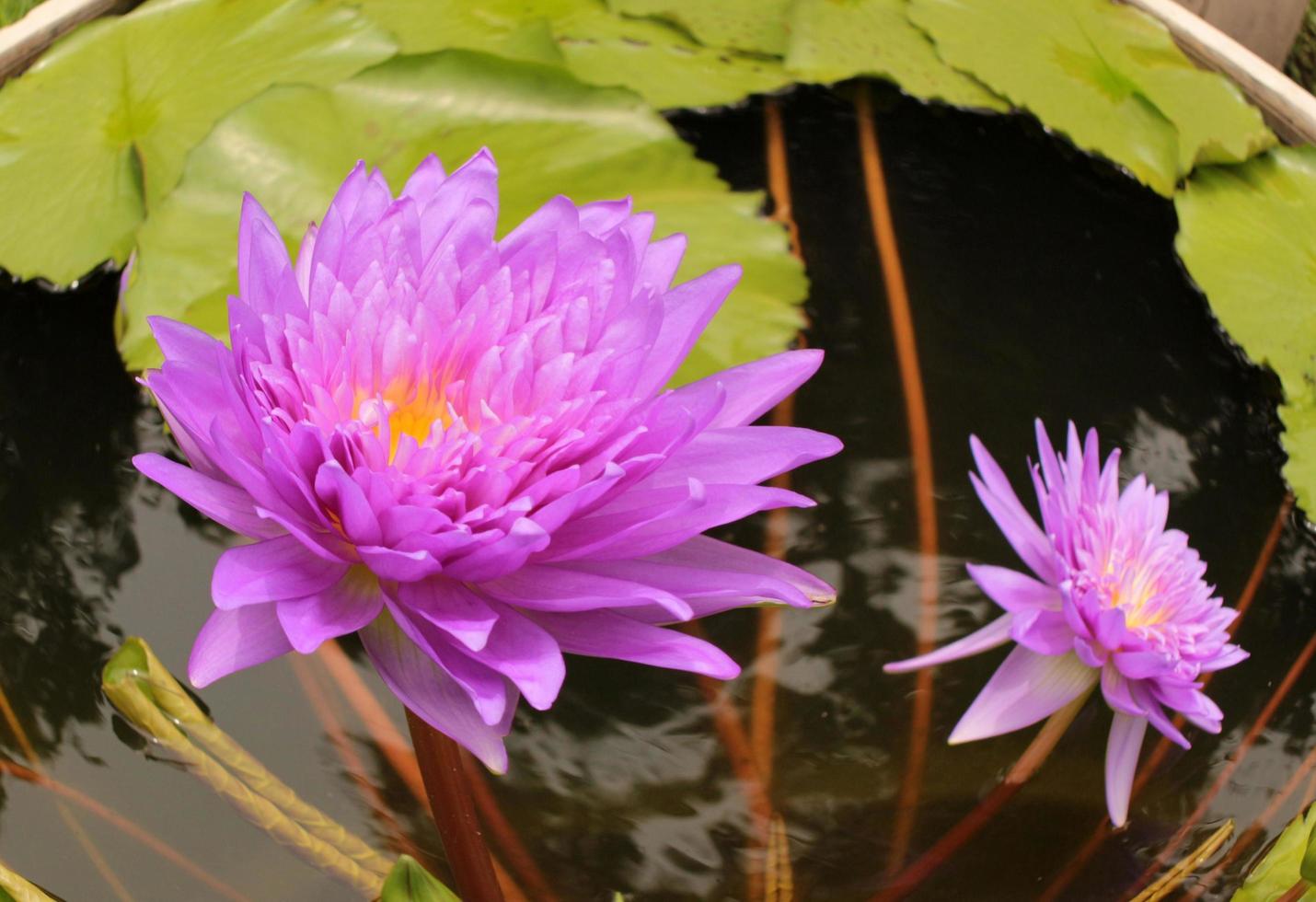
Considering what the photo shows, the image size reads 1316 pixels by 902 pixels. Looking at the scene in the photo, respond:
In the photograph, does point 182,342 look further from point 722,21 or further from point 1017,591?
point 722,21

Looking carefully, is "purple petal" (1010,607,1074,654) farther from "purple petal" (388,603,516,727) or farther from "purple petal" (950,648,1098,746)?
"purple petal" (388,603,516,727)

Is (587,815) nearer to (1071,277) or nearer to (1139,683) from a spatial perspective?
(1139,683)

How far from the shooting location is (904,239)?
0.79 metres

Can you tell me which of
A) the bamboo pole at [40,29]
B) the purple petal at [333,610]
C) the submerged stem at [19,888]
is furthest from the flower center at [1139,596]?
the bamboo pole at [40,29]

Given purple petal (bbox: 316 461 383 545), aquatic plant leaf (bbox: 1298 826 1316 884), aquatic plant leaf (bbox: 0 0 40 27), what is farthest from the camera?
aquatic plant leaf (bbox: 0 0 40 27)

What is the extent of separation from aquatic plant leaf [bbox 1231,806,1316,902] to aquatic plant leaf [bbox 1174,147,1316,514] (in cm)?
27

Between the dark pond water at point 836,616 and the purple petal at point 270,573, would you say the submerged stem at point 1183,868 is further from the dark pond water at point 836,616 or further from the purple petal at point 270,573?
the purple petal at point 270,573

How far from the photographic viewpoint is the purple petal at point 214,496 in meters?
0.30

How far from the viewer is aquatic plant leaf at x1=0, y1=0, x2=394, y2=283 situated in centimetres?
71

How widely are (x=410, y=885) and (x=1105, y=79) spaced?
29.7 inches

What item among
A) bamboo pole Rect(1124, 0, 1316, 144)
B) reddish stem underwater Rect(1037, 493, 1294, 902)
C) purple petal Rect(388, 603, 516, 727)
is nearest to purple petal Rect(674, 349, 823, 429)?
purple petal Rect(388, 603, 516, 727)

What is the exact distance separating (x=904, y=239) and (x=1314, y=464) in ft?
0.94

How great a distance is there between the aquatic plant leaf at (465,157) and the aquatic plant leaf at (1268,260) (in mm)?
283

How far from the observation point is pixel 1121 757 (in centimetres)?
50
